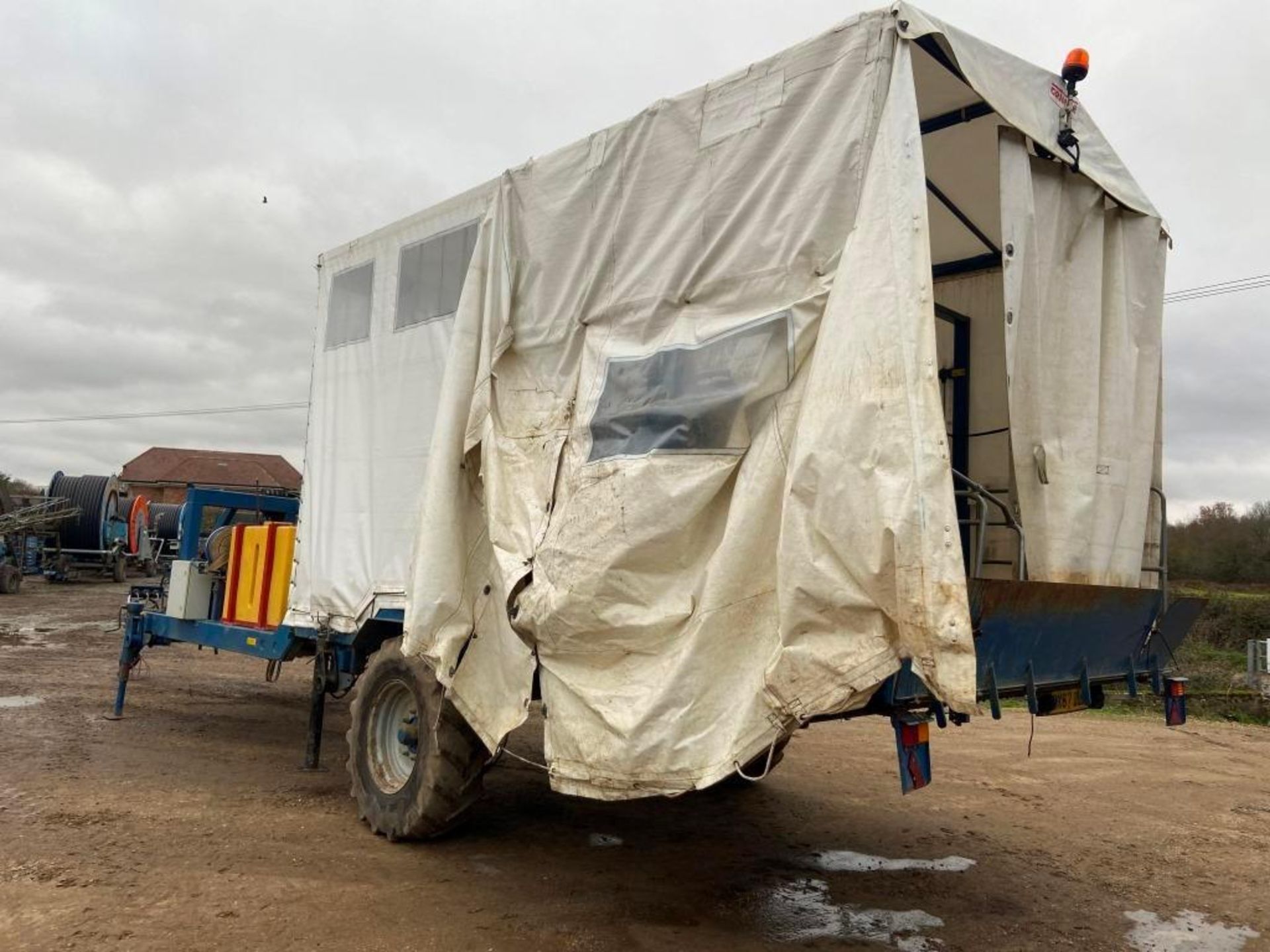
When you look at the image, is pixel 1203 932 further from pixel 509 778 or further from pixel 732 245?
pixel 509 778

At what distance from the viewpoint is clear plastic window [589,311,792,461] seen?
13.1 feet

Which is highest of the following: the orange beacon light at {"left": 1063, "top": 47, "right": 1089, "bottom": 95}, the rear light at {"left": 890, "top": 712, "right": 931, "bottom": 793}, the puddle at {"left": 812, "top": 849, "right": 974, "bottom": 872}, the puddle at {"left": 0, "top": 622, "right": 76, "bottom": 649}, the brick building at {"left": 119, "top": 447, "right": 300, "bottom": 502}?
the brick building at {"left": 119, "top": 447, "right": 300, "bottom": 502}

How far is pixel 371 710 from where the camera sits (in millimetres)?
5930

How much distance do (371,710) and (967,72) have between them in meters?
4.75

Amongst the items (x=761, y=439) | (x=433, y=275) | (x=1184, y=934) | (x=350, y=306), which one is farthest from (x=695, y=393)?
(x=1184, y=934)

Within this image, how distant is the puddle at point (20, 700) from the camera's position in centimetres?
982

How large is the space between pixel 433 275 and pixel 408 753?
2967mm

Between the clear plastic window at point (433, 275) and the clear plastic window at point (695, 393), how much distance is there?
1626 mm

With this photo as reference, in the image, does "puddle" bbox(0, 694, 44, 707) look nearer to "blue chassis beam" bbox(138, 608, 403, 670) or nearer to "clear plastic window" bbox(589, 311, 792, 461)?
"blue chassis beam" bbox(138, 608, 403, 670)

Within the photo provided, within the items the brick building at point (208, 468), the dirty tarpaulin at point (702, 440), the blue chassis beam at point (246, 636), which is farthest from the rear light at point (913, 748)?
the brick building at point (208, 468)

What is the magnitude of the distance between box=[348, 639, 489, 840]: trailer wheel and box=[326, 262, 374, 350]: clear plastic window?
7.41 ft

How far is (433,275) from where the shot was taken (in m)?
6.08

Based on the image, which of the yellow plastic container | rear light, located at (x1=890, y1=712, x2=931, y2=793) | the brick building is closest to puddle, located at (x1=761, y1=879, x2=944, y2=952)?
rear light, located at (x1=890, y1=712, x2=931, y2=793)

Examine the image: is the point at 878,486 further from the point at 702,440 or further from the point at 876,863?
the point at 876,863
